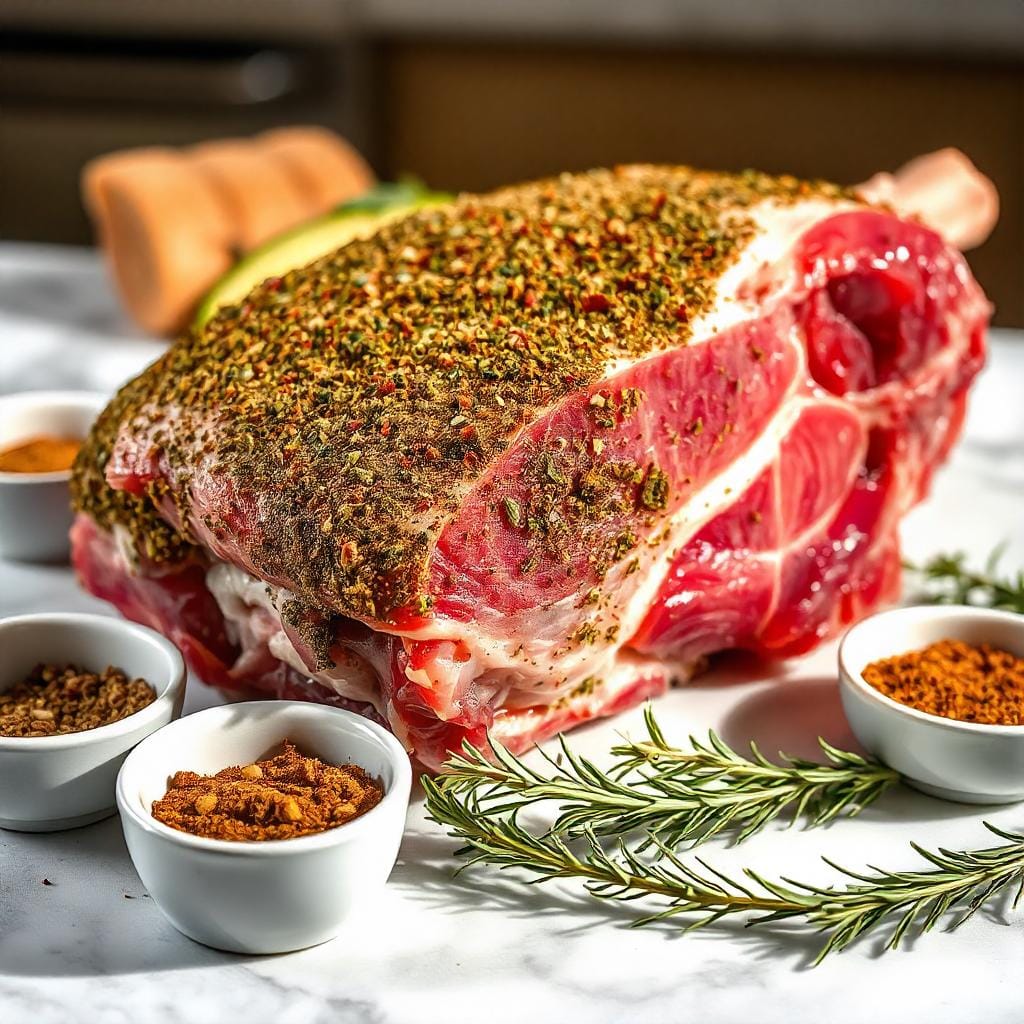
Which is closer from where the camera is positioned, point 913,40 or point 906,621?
point 906,621

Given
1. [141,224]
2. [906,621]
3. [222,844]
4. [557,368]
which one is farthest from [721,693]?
[141,224]

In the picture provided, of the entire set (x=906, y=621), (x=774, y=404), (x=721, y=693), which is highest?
(x=774, y=404)

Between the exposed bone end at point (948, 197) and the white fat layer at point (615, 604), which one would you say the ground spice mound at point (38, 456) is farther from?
the exposed bone end at point (948, 197)

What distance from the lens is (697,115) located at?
5.17 metres

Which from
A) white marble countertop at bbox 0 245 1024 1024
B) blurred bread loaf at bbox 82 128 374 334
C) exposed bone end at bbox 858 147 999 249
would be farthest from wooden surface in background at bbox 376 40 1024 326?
white marble countertop at bbox 0 245 1024 1024

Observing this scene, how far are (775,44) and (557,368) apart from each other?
3.62 metres

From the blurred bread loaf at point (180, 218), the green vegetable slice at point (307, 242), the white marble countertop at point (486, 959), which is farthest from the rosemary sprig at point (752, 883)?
the blurred bread loaf at point (180, 218)

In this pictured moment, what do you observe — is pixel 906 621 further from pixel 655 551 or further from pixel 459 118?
pixel 459 118

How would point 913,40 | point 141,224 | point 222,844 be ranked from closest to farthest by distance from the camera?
point 222,844 < point 141,224 < point 913,40

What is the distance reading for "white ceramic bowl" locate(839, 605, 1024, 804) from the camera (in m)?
1.70

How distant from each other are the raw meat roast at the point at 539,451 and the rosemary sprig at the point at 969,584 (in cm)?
15

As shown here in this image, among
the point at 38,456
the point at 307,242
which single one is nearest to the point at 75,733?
the point at 38,456

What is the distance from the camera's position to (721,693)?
208cm

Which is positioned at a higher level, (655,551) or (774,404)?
(774,404)
